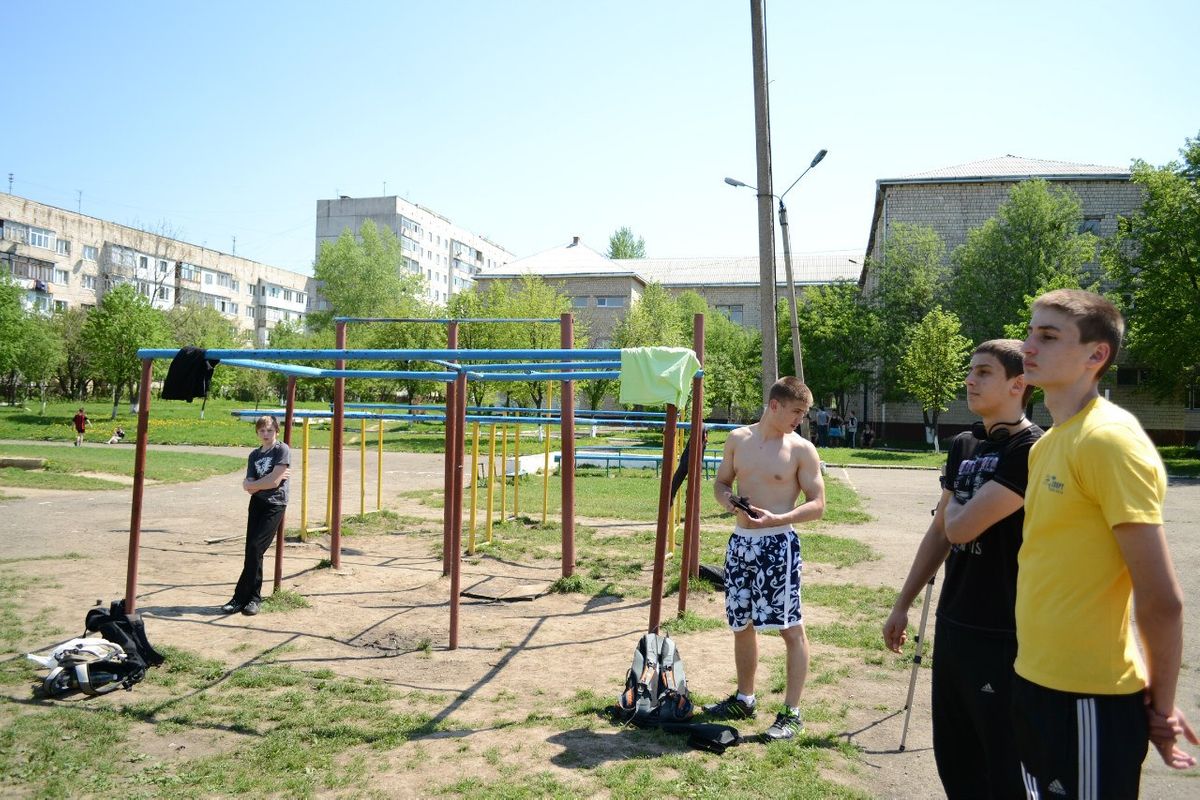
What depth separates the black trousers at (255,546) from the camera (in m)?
7.25

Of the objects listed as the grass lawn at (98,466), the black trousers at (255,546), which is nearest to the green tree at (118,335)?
the grass lawn at (98,466)

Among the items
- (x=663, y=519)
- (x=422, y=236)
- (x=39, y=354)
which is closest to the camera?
(x=663, y=519)

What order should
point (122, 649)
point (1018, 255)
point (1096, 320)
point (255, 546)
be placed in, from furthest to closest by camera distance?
point (1018, 255)
point (255, 546)
point (122, 649)
point (1096, 320)

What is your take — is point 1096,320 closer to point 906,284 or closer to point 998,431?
point 998,431

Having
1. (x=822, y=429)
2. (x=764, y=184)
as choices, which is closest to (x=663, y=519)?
(x=764, y=184)

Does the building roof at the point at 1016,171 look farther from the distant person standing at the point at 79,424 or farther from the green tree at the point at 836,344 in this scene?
the distant person standing at the point at 79,424

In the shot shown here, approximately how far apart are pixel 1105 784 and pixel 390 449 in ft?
99.1

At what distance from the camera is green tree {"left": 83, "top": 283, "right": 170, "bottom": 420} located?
3706cm

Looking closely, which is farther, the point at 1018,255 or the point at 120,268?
A: the point at 120,268

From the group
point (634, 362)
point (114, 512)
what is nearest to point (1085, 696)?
point (634, 362)

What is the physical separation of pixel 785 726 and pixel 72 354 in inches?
2180

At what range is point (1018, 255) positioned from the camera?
38.8m

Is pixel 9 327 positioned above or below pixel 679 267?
below

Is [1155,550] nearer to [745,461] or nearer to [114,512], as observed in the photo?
[745,461]
